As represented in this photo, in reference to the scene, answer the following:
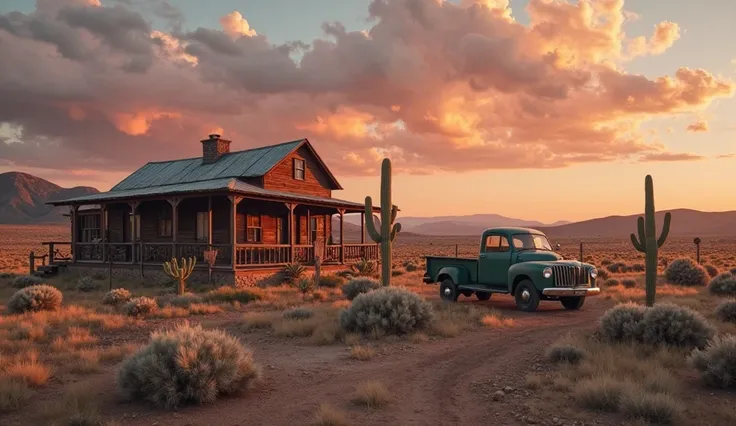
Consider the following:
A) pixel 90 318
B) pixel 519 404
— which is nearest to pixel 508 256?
pixel 519 404

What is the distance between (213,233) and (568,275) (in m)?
16.6

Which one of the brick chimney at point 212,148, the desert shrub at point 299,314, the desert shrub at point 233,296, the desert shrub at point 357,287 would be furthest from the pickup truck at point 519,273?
the brick chimney at point 212,148

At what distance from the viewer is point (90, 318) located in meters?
14.6

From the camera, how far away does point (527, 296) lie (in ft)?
51.7

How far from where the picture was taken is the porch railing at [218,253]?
23406mm

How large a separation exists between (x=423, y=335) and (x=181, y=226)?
708 inches

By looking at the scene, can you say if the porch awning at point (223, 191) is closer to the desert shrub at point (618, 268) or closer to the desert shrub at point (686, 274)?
the desert shrub at point (686, 274)

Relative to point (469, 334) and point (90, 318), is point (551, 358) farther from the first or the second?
point (90, 318)

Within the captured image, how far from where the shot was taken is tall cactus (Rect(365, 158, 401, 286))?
16.3 meters

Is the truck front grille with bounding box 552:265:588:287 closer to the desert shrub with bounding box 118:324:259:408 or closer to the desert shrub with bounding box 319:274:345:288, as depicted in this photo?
the desert shrub with bounding box 118:324:259:408

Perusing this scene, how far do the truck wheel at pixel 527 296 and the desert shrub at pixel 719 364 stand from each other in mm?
7101

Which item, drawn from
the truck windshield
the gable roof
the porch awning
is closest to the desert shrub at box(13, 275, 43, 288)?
the porch awning

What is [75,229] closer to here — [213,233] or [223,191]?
[213,233]

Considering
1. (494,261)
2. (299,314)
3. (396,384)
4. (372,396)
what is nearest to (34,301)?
(299,314)
